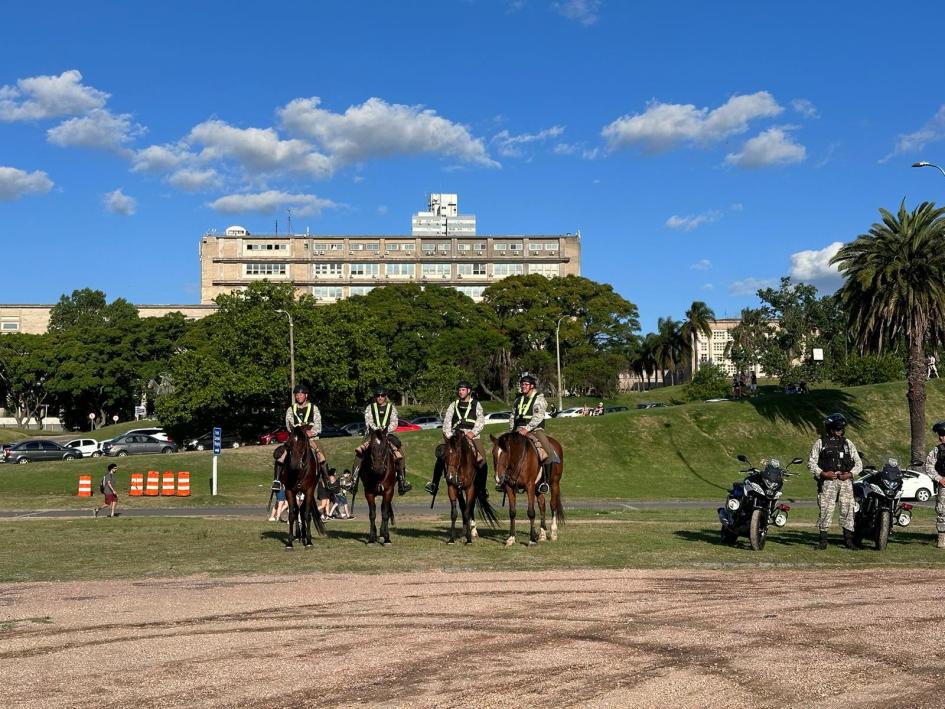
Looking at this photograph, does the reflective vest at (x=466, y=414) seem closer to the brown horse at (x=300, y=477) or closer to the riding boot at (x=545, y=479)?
the riding boot at (x=545, y=479)

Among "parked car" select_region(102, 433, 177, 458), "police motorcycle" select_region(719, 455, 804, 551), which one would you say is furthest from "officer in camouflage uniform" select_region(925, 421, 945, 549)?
"parked car" select_region(102, 433, 177, 458)

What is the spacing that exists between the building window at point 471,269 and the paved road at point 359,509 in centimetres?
12367

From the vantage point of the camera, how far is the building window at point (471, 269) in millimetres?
160500

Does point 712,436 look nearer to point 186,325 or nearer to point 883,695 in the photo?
point 883,695

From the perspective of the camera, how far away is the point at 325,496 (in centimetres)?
2578

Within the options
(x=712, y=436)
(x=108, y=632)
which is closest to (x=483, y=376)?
(x=712, y=436)

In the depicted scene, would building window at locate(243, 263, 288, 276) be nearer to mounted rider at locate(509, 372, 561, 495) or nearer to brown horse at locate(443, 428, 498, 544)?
mounted rider at locate(509, 372, 561, 495)

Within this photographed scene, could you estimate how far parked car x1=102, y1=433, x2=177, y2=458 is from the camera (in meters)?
66.3

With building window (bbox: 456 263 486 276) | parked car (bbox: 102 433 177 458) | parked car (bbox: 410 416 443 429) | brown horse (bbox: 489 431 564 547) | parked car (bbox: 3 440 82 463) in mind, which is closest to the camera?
brown horse (bbox: 489 431 564 547)

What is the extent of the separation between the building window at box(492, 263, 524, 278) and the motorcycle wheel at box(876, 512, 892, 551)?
14417cm

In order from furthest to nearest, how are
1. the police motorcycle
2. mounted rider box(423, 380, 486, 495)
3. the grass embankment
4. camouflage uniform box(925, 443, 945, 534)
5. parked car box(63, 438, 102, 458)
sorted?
parked car box(63, 438, 102, 458), the grass embankment, mounted rider box(423, 380, 486, 495), camouflage uniform box(925, 443, 945, 534), the police motorcycle

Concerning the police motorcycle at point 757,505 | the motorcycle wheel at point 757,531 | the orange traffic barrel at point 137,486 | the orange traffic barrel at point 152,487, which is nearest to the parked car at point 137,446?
the orange traffic barrel at point 152,487

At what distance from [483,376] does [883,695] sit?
313 ft

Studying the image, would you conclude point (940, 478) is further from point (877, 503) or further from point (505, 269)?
point (505, 269)
